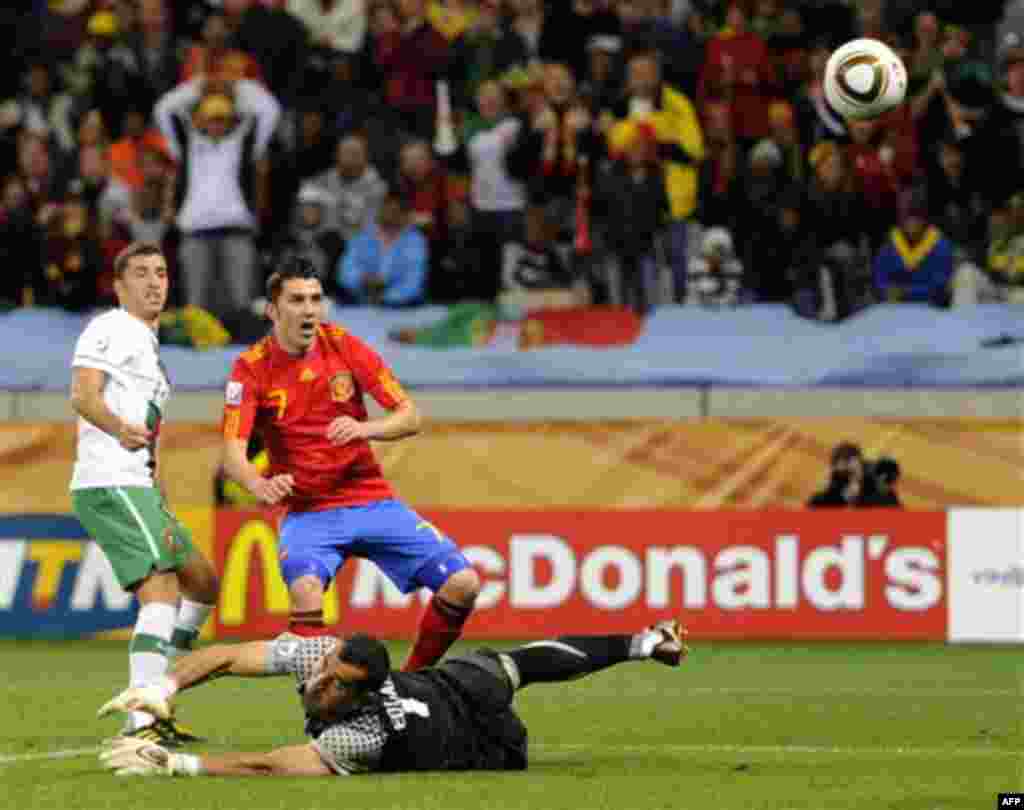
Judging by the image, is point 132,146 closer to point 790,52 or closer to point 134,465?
point 790,52

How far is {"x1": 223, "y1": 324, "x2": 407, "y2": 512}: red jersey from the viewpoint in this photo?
10945mm

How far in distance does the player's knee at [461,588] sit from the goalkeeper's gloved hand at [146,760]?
2210mm

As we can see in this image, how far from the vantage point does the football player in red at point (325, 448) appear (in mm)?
10789

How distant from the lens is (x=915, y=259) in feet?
63.1

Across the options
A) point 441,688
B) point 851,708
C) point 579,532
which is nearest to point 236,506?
point 579,532

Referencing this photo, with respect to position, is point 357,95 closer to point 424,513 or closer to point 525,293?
point 525,293

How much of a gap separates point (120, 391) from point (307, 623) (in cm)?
129

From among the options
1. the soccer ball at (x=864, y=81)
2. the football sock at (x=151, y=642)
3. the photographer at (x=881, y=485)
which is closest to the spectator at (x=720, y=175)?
the photographer at (x=881, y=485)

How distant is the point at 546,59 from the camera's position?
67.9 feet

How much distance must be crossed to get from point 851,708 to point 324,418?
3178mm

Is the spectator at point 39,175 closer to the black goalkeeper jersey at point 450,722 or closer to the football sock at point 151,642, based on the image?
the football sock at point 151,642

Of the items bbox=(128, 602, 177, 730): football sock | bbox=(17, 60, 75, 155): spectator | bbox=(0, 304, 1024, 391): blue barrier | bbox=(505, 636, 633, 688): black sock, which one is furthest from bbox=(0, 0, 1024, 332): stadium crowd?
bbox=(505, 636, 633, 688): black sock

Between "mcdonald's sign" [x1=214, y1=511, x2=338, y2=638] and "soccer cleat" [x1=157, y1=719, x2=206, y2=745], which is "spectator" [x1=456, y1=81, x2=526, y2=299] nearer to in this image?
"mcdonald's sign" [x1=214, y1=511, x2=338, y2=638]

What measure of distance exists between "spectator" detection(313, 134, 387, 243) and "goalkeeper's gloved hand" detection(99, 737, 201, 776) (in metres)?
11.2
